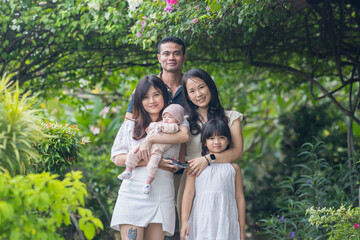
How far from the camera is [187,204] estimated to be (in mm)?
3336

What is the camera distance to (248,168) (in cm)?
835

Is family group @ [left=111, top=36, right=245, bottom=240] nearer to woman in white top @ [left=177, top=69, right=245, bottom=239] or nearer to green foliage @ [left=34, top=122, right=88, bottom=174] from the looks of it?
woman in white top @ [left=177, top=69, right=245, bottom=239]

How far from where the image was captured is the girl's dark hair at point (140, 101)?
344cm

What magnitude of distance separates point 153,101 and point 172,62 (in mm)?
495

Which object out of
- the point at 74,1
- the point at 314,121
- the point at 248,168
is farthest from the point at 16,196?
the point at 248,168

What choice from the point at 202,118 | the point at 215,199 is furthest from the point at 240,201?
the point at 202,118

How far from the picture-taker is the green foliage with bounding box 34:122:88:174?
394 centimetres

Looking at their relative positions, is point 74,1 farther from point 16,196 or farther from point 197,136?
point 16,196

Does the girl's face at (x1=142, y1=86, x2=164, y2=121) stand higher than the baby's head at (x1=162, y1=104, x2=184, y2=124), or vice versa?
the girl's face at (x1=142, y1=86, x2=164, y2=121)

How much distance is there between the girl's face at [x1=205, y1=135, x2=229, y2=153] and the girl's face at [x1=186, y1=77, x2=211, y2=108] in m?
0.29

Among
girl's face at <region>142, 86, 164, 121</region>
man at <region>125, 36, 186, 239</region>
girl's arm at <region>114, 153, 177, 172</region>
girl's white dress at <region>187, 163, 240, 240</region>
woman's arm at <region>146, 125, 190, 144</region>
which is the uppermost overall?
man at <region>125, 36, 186, 239</region>

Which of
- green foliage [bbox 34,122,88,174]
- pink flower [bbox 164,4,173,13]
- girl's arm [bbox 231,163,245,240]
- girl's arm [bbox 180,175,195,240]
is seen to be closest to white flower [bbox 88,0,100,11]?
pink flower [bbox 164,4,173,13]

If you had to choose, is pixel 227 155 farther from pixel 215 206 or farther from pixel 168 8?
pixel 168 8

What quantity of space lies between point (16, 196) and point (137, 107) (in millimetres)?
1498
